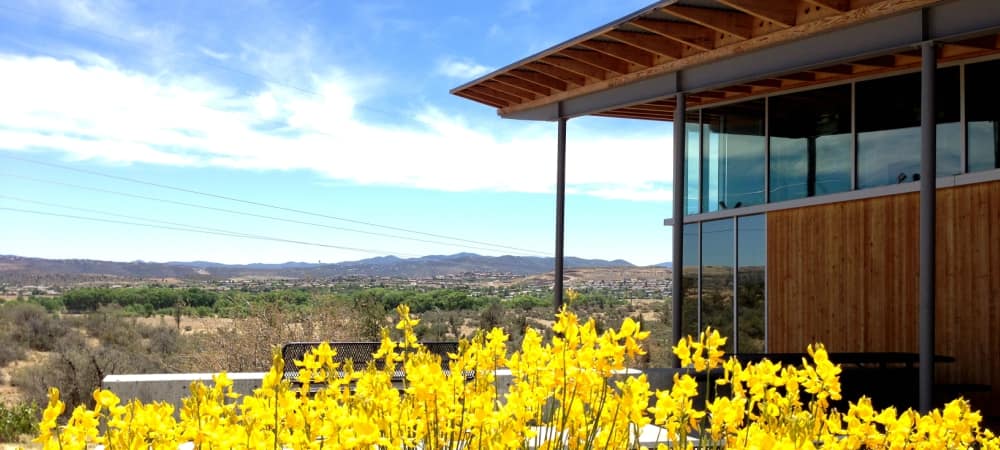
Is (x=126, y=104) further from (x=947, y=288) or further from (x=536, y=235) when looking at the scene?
(x=947, y=288)

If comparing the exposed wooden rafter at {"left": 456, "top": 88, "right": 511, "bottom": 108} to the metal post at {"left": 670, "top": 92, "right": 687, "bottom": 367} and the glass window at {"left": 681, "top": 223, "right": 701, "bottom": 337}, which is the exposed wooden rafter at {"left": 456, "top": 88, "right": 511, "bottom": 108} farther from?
the glass window at {"left": 681, "top": 223, "right": 701, "bottom": 337}

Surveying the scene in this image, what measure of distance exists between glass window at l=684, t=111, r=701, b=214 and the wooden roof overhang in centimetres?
133

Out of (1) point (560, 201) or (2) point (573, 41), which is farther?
(1) point (560, 201)

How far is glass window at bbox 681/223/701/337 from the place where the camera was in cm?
1113

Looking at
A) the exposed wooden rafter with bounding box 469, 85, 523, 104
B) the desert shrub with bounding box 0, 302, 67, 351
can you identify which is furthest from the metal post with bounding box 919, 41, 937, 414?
the desert shrub with bounding box 0, 302, 67, 351

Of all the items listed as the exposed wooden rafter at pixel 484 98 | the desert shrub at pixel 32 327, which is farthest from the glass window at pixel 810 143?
the desert shrub at pixel 32 327

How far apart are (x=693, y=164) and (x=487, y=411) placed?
986cm

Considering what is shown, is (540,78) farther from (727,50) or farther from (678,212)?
(727,50)

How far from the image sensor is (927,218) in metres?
5.71

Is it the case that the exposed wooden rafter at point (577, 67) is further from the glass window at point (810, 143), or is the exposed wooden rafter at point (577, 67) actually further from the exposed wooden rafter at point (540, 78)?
the glass window at point (810, 143)

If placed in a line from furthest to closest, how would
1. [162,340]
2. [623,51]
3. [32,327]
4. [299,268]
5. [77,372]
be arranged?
[299,268] → [32,327] → [162,340] → [77,372] → [623,51]

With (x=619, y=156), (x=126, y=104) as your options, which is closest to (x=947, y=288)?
(x=619, y=156)

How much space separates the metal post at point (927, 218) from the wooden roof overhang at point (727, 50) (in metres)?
0.26

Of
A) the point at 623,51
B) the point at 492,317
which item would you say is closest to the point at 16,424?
the point at 623,51
